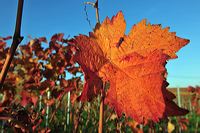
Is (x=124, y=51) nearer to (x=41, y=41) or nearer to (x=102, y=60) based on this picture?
(x=102, y=60)

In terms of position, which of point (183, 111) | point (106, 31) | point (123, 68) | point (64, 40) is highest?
point (64, 40)

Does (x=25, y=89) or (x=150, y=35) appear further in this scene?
(x=25, y=89)

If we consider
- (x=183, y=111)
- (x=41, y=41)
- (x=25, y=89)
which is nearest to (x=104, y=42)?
(x=183, y=111)

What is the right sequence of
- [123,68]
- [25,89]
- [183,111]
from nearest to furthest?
[183,111] < [123,68] < [25,89]

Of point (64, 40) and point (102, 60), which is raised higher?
point (64, 40)

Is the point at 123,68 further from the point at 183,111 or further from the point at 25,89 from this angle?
the point at 25,89

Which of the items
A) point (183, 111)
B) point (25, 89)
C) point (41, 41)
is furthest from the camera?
point (41, 41)

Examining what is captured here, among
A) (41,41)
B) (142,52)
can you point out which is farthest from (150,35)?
(41,41)
